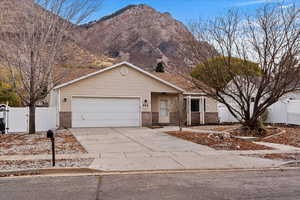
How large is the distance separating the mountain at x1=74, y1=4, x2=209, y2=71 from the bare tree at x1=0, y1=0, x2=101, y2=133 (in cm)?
127

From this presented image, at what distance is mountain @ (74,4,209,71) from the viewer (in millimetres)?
16766

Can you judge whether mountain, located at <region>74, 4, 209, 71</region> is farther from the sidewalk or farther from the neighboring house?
the sidewalk

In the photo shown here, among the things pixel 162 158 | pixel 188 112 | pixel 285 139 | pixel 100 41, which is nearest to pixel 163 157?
pixel 162 158

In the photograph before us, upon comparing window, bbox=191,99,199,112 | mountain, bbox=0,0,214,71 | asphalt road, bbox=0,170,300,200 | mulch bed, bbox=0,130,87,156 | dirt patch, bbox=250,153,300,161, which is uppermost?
mountain, bbox=0,0,214,71

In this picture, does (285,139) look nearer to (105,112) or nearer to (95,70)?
(105,112)

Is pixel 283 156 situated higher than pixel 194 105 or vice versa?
pixel 194 105

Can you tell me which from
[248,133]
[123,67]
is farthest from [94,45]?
[248,133]

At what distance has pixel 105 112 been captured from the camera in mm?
19797

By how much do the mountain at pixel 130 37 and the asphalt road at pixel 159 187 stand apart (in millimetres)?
9697

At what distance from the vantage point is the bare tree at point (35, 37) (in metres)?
14.1

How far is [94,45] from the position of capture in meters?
17.0

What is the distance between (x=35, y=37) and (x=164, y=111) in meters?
11.3

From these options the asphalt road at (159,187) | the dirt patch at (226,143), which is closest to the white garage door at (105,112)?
the dirt patch at (226,143)

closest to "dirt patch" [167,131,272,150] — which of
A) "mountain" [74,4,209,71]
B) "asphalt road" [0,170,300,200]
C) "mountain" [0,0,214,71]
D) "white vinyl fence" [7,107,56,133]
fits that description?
"asphalt road" [0,170,300,200]
